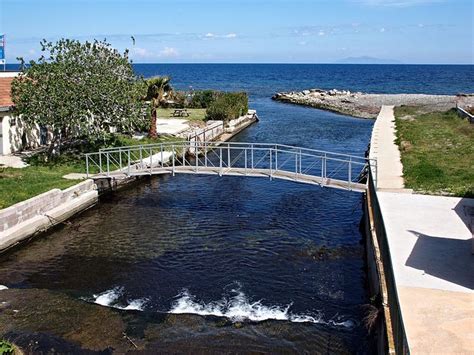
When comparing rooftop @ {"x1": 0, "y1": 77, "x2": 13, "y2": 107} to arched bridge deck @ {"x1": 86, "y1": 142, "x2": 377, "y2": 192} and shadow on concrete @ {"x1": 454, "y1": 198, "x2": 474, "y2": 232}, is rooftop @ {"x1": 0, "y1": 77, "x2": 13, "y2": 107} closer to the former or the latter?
arched bridge deck @ {"x1": 86, "y1": 142, "x2": 377, "y2": 192}

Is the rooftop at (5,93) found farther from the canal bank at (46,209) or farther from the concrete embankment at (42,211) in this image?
the concrete embankment at (42,211)

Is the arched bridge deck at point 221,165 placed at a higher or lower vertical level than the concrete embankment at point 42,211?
higher

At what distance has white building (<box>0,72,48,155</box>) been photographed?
24.6m

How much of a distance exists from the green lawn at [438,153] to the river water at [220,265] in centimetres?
282

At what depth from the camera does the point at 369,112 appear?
5859 centimetres

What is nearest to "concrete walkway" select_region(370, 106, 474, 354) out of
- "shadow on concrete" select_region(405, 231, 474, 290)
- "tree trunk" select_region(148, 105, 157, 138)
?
"shadow on concrete" select_region(405, 231, 474, 290)

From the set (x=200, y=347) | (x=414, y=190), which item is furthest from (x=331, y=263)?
(x=200, y=347)

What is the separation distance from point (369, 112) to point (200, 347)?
50633 millimetres

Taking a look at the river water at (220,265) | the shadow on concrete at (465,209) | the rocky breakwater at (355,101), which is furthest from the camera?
the rocky breakwater at (355,101)

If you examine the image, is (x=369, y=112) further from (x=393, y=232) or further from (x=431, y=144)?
(x=393, y=232)

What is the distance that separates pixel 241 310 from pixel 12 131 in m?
17.2

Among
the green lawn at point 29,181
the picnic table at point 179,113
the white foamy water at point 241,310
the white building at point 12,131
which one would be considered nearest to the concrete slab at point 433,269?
the white foamy water at point 241,310

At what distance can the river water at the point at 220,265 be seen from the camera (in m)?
12.2

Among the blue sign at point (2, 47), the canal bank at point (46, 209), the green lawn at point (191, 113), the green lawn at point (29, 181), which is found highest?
the blue sign at point (2, 47)
